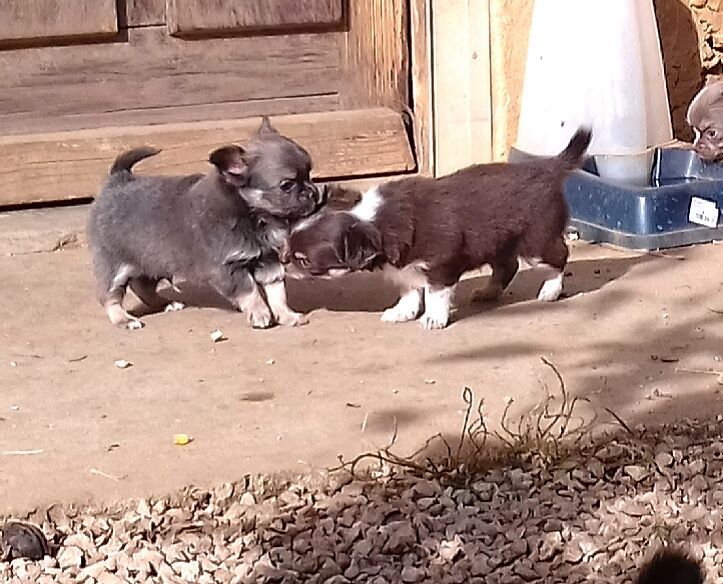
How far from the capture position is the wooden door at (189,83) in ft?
20.2

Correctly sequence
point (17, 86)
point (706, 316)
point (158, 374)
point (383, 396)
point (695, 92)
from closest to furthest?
point (383, 396) → point (158, 374) → point (706, 316) → point (17, 86) → point (695, 92)

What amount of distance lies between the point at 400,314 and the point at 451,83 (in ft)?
5.95

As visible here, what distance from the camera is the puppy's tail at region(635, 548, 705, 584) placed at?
191 centimetres

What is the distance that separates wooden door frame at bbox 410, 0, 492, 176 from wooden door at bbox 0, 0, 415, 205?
0.09 metres

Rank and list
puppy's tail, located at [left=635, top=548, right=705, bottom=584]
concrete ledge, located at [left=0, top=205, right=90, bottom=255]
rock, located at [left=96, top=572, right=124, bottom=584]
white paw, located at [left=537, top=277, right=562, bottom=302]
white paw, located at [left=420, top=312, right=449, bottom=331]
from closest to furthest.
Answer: puppy's tail, located at [left=635, top=548, right=705, bottom=584], rock, located at [left=96, top=572, right=124, bottom=584], white paw, located at [left=420, top=312, right=449, bottom=331], white paw, located at [left=537, top=277, right=562, bottom=302], concrete ledge, located at [left=0, top=205, right=90, bottom=255]

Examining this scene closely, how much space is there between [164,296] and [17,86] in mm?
1600

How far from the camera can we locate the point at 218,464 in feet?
11.6

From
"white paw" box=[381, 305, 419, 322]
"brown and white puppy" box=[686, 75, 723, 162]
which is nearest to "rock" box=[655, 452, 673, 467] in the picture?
"white paw" box=[381, 305, 419, 322]

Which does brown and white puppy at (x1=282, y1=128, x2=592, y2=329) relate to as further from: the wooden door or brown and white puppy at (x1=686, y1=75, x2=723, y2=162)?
the wooden door

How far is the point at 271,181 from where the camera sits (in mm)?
4801

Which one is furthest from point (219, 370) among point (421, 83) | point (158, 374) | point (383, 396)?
point (421, 83)

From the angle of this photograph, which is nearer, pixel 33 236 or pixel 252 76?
pixel 33 236

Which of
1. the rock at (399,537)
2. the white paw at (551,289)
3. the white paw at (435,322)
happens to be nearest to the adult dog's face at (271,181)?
the white paw at (435,322)

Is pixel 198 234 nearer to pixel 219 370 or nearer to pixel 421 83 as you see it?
pixel 219 370
